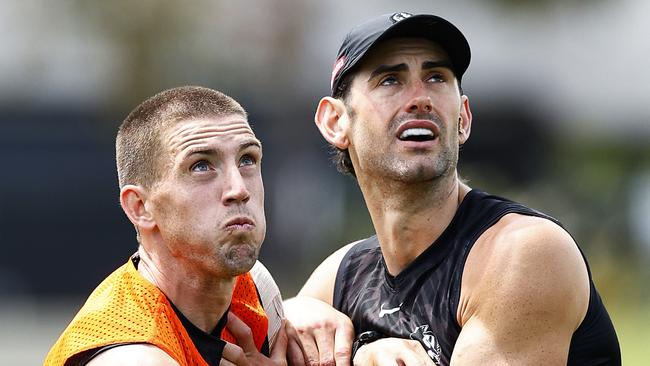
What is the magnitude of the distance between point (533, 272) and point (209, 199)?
139 centimetres

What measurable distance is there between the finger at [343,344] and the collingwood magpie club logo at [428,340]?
35cm

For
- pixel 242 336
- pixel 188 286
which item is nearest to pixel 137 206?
pixel 188 286

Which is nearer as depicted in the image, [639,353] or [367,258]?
[367,258]

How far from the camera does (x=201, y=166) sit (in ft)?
17.5

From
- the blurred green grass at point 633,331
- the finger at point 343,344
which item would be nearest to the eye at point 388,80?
the finger at point 343,344

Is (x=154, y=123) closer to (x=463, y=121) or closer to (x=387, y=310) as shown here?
(x=387, y=310)

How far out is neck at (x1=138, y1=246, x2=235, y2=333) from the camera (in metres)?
5.40

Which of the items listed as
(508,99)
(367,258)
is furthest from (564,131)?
(367,258)

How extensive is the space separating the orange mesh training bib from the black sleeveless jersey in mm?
767

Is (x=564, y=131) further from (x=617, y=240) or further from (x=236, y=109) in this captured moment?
(x=236, y=109)

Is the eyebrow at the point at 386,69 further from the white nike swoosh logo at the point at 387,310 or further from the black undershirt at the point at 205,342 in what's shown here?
the black undershirt at the point at 205,342

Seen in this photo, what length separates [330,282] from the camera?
20.6ft

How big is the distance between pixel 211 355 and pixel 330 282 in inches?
42.1

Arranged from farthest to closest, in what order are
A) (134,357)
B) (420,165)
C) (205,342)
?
(420,165), (205,342), (134,357)
